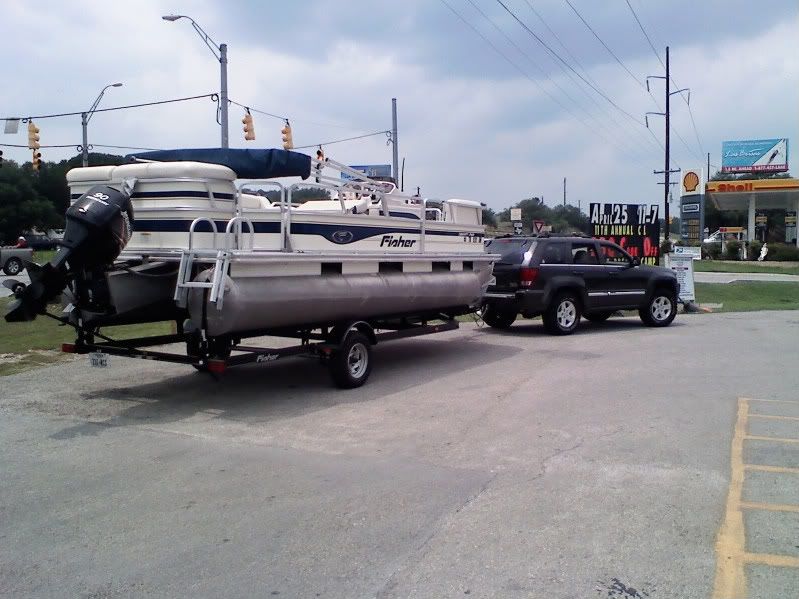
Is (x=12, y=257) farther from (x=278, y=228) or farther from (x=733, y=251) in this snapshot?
(x=733, y=251)

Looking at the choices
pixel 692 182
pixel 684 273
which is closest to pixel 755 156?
pixel 692 182

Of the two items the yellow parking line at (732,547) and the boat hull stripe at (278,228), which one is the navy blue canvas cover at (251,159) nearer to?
the boat hull stripe at (278,228)

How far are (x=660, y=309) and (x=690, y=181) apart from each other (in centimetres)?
4760

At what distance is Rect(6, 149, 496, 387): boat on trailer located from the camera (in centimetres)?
812

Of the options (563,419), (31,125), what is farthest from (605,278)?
(31,125)

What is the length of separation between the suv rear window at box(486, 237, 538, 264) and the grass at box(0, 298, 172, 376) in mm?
6301

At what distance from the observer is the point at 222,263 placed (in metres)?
7.91

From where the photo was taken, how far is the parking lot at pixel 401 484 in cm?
457

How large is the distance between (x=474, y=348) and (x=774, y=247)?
147 feet

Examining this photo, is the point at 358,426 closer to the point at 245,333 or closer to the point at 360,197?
the point at 245,333

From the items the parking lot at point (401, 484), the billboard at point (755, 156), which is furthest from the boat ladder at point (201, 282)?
the billboard at point (755, 156)

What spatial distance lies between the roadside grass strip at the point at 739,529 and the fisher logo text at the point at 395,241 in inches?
193

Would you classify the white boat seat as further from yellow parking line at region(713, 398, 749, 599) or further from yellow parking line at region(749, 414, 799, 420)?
yellow parking line at region(749, 414, 799, 420)

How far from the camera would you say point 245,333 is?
8570mm
